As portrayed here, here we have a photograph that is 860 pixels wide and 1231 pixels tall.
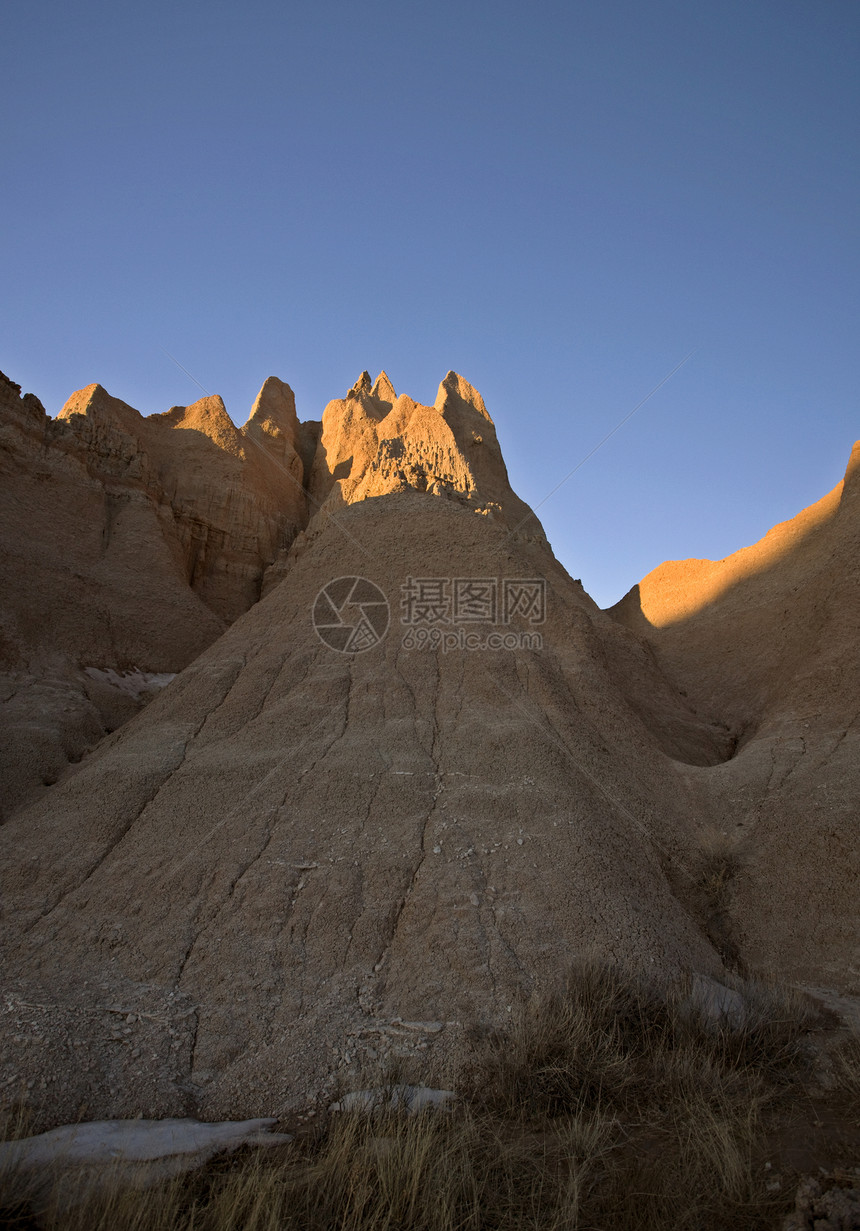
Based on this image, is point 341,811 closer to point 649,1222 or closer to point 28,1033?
point 28,1033

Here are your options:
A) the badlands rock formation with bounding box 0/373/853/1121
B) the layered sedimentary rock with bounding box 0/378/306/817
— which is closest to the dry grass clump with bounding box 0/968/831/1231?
the badlands rock formation with bounding box 0/373/853/1121

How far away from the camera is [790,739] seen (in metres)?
13.3

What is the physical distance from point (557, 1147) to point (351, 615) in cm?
1104

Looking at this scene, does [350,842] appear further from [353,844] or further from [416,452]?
[416,452]

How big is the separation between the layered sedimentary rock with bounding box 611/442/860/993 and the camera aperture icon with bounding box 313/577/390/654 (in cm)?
693

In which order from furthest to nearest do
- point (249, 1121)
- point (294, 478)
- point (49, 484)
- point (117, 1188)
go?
point (294, 478)
point (49, 484)
point (249, 1121)
point (117, 1188)

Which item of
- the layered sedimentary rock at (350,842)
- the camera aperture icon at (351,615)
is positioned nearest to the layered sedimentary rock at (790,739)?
the layered sedimentary rock at (350,842)

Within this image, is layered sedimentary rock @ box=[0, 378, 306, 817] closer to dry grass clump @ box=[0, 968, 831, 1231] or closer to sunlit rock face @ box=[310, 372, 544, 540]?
sunlit rock face @ box=[310, 372, 544, 540]

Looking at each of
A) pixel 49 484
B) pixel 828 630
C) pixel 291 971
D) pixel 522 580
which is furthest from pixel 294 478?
pixel 291 971

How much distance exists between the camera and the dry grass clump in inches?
173

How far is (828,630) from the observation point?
1570cm

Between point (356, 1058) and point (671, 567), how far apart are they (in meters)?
30.9

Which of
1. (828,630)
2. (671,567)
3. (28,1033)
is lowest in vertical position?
(28,1033)

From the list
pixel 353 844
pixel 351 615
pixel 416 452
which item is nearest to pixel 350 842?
pixel 353 844
